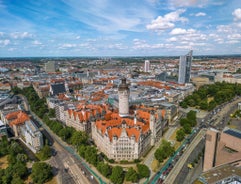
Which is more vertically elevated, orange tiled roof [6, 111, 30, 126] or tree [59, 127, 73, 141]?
orange tiled roof [6, 111, 30, 126]

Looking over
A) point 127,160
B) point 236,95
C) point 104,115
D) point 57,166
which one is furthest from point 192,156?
point 236,95

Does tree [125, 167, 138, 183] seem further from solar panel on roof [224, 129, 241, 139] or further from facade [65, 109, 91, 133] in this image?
facade [65, 109, 91, 133]

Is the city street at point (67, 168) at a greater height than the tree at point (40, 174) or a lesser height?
lesser

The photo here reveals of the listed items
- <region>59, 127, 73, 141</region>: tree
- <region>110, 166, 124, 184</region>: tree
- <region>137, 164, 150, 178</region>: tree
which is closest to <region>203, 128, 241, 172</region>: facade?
<region>137, 164, 150, 178</region>: tree

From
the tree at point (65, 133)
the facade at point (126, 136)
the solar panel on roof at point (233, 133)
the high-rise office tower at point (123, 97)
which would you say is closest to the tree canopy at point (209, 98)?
the facade at point (126, 136)

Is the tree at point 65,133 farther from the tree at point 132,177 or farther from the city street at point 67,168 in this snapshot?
the tree at point 132,177

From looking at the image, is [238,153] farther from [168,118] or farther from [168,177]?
[168,118]
